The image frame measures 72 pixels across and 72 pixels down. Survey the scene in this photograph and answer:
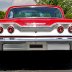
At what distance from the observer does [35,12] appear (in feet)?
33.9

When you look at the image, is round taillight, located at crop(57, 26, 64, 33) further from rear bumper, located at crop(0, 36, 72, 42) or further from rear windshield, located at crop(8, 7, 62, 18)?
rear windshield, located at crop(8, 7, 62, 18)

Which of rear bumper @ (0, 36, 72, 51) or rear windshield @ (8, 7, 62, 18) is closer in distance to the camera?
rear bumper @ (0, 36, 72, 51)

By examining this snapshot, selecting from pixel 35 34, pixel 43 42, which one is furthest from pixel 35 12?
pixel 43 42

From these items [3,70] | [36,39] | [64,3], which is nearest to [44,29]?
→ [36,39]

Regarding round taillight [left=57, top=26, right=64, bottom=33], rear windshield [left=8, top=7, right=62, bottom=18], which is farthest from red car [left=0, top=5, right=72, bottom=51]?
rear windshield [left=8, top=7, right=62, bottom=18]

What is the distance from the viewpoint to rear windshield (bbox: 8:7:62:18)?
33.6ft

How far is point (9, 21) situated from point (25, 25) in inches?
14.4

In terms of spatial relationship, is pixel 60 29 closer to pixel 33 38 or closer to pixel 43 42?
pixel 43 42

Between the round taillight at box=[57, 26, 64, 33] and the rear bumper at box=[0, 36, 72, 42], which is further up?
the round taillight at box=[57, 26, 64, 33]

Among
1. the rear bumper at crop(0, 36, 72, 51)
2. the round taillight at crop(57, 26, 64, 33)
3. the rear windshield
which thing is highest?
the rear windshield

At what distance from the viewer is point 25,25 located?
855 centimetres

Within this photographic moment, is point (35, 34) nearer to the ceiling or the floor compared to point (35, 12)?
nearer to the floor

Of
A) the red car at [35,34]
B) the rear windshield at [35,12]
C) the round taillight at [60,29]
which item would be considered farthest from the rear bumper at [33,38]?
the rear windshield at [35,12]

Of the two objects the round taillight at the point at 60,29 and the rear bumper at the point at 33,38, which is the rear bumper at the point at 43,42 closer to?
the rear bumper at the point at 33,38
